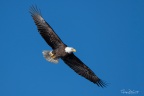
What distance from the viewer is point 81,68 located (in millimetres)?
15023

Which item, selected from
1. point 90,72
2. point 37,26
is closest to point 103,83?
point 90,72

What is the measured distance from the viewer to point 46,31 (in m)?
14.5

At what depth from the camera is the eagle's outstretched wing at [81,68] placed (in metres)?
14.8

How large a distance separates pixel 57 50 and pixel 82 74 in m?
1.11

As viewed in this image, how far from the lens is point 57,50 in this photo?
14.4m

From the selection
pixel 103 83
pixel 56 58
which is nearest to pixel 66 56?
pixel 56 58

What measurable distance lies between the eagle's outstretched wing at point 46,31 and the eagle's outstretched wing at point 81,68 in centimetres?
52

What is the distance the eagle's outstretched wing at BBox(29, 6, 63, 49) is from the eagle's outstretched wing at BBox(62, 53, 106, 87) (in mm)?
523

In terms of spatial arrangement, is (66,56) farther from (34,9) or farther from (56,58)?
(34,9)

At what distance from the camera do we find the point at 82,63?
14.9 metres

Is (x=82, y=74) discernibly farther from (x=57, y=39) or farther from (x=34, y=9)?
(x=34, y=9)

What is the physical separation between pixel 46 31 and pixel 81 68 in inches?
57.2

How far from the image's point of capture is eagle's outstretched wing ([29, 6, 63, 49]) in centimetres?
1445

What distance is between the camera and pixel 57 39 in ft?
47.4
